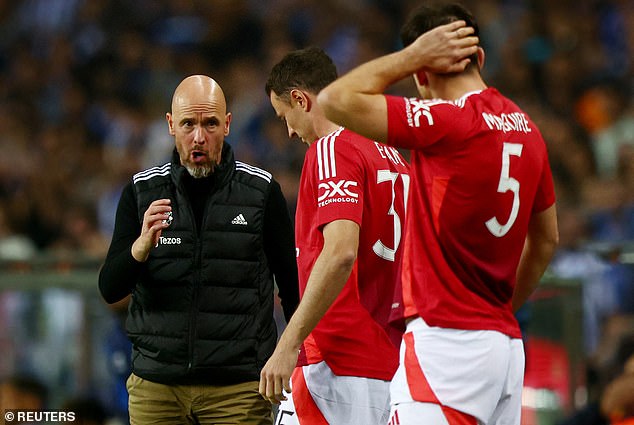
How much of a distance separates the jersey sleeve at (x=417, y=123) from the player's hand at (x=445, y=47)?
0.15 m

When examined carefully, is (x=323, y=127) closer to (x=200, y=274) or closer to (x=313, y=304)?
(x=200, y=274)

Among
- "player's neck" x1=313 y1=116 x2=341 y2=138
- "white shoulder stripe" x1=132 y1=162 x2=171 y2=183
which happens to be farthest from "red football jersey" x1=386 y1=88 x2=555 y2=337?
"white shoulder stripe" x1=132 y1=162 x2=171 y2=183

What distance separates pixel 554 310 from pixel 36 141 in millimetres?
8340

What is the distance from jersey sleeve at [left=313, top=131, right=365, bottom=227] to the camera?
4414 millimetres

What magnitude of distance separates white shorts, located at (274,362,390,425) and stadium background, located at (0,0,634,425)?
10.2 ft

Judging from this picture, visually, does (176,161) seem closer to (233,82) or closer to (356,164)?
(356,164)

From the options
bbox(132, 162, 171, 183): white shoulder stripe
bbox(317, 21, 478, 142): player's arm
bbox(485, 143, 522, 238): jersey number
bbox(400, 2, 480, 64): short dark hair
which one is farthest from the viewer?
bbox(132, 162, 171, 183): white shoulder stripe

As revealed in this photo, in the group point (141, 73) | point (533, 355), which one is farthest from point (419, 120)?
point (141, 73)

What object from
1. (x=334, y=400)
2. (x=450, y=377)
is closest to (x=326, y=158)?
(x=334, y=400)

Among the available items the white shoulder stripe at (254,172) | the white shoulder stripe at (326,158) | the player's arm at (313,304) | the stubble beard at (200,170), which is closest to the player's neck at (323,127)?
the white shoulder stripe at (326,158)

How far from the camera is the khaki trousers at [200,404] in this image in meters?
4.74

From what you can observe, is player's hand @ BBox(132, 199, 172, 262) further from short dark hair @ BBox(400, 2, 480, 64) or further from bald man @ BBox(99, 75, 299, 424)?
short dark hair @ BBox(400, 2, 480, 64)

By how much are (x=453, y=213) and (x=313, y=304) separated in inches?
25.1

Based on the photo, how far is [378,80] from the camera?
12.7ft
